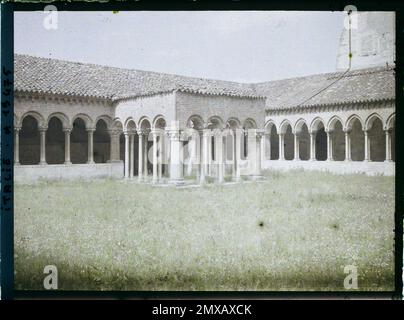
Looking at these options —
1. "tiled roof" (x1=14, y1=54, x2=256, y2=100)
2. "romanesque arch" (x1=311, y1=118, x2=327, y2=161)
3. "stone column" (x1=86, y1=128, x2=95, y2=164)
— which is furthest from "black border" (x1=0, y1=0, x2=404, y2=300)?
"romanesque arch" (x1=311, y1=118, x2=327, y2=161)

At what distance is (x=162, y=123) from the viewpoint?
12.9 meters

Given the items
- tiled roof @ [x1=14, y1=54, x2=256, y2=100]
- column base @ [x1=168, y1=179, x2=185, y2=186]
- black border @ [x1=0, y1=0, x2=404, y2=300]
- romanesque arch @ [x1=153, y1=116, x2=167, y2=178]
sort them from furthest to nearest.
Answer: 1. romanesque arch @ [x1=153, y1=116, x2=167, y2=178]
2. column base @ [x1=168, y1=179, x2=185, y2=186]
3. tiled roof @ [x1=14, y1=54, x2=256, y2=100]
4. black border @ [x1=0, y1=0, x2=404, y2=300]

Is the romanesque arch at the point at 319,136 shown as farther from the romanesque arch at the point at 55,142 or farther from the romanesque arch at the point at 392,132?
the romanesque arch at the point at 55,142

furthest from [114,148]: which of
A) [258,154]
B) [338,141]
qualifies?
[338,141]

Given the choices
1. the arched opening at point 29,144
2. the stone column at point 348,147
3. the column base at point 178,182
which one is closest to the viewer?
the arched opening at point 29,144

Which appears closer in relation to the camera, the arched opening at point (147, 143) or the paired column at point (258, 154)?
the paired column at point (258, 154)

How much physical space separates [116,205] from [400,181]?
5.32 meters

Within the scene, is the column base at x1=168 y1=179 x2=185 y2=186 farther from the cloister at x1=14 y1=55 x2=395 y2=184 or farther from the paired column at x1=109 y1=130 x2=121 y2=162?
the paired column at x1=109 y1=130 x2=121 y2=162

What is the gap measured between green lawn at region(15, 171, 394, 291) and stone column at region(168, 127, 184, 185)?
1655 mm

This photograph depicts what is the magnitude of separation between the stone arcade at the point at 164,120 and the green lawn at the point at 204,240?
838 mm

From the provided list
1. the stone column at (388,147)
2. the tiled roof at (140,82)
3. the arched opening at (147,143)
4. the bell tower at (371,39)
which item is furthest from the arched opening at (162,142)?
the stone column at (388,147)

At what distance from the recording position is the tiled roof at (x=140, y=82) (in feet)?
26.6

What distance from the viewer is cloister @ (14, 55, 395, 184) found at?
8.50m

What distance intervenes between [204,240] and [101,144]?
4838mm
